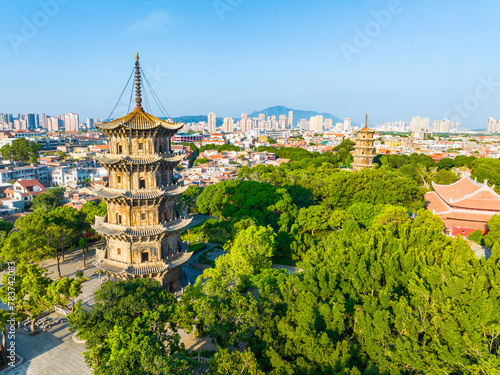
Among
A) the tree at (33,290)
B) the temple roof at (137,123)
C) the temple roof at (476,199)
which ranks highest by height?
the temple roof at (137,123)

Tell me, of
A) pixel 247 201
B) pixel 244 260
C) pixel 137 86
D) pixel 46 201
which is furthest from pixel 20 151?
pixel 244 260

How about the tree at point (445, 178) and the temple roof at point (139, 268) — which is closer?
the temple roof at point (139, 268)

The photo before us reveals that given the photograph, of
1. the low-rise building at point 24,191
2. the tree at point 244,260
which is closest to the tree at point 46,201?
the low-rise building at point 24,191

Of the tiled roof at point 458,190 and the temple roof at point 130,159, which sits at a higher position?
the temple roof at point 130,159

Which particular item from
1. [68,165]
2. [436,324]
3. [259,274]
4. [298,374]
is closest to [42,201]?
[68,165]

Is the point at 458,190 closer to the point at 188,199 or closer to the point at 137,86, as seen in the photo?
the point at 188,199

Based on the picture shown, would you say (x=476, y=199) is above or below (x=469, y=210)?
above

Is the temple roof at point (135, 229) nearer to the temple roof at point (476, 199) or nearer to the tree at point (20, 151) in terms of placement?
the temple roof at point (476, 199)
